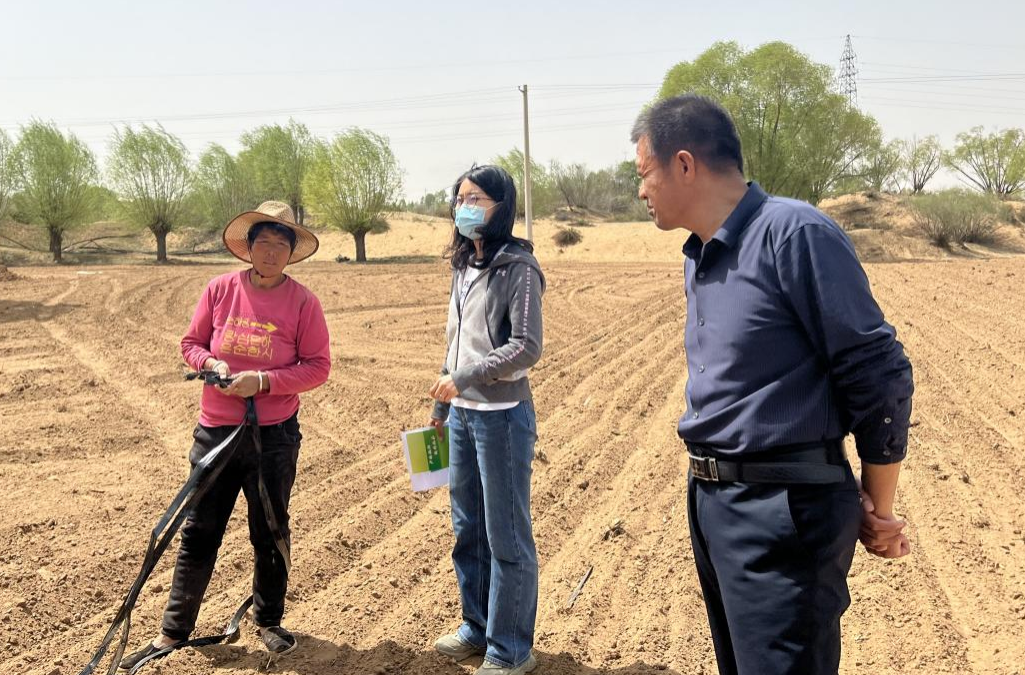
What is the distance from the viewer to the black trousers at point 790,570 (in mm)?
1977

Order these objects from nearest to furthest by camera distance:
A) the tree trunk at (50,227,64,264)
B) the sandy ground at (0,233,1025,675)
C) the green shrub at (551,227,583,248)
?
the sandy ground at (0,233,1025,675)
the tree trunk at (50,227,64,264)
the green shrub at (551,227,583,248)

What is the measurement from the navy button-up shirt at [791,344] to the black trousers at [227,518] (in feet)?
6.93

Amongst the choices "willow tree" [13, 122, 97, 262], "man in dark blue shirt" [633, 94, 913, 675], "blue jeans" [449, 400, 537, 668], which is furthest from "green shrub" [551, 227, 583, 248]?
"man in dark blue shirt" [633, 94, 913, 675]

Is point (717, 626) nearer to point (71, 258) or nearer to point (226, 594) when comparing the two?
point (226, 594)

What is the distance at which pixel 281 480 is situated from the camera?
3.61 metres

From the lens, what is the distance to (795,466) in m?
1.99

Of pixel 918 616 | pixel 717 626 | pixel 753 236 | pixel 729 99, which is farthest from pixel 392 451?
pixel 729 99

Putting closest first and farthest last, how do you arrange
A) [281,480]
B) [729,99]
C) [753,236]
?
[753,236] < [281,480] < [729,99]

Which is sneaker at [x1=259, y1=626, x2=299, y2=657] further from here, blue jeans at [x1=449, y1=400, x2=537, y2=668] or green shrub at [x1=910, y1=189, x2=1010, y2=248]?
green shrub at [x1=910, y1=189, x2=1010, y2=248]

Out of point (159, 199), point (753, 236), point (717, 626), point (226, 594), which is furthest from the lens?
point (159, 199)

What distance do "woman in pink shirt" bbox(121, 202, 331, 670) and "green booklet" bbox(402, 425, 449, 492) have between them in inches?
20.8

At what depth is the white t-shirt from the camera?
316 cm

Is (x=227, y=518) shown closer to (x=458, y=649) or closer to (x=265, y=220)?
(x=458, y=649)

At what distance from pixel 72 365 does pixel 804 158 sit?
2666cm
